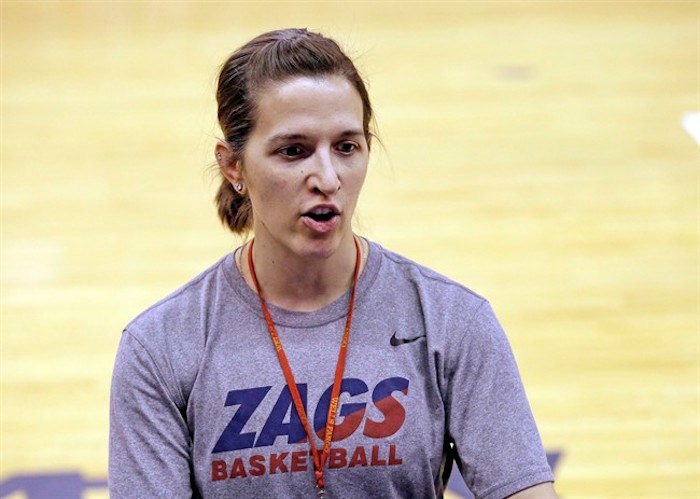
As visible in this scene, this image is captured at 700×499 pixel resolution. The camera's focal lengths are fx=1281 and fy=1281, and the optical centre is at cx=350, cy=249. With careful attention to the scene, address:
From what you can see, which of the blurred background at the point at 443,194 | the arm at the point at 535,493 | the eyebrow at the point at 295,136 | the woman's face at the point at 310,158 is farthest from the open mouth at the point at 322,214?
the blurred background at the point at 443,194

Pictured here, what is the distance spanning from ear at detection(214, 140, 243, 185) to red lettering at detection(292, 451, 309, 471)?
0.45 metres

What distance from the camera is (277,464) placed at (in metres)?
1.91

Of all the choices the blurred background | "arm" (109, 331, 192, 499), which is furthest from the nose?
the blurred background

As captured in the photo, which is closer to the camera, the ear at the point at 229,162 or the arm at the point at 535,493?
the arm at the point at 535,493

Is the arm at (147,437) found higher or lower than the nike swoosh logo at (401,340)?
lower

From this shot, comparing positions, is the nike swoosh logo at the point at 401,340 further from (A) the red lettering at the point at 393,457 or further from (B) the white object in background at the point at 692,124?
(B) the white object in background at the point at 692,124

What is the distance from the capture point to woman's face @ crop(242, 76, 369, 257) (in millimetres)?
1905

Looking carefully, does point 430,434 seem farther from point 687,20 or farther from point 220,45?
point 687,20

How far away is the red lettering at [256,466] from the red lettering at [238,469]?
0.04ft

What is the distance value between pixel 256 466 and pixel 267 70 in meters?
0.60

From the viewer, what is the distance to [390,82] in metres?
7.57

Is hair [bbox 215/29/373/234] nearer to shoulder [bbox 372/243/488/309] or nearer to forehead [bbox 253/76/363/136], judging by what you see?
forehead [bbox 253/76/363/136]

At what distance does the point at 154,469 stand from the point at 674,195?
429cm

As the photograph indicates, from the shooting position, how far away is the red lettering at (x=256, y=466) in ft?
6.24
